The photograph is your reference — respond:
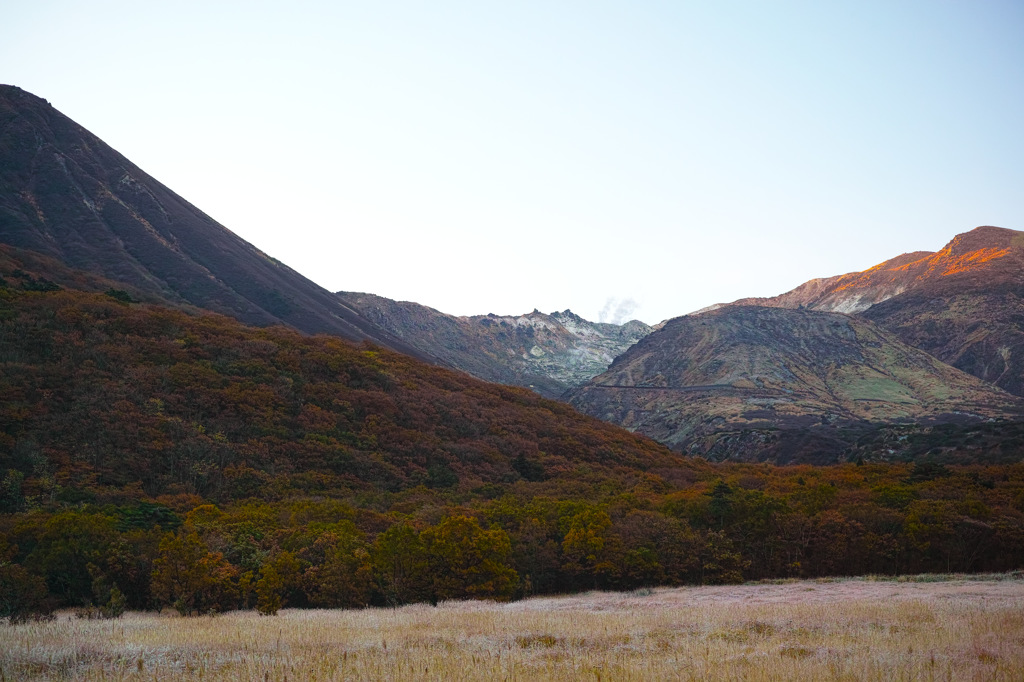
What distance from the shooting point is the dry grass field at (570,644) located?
12352 millimetres

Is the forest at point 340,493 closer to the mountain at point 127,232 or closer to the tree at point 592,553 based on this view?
the tree at point 592,553

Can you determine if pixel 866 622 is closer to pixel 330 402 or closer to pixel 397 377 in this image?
pixel 330 402

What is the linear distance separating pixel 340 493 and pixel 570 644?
4241 centimetres

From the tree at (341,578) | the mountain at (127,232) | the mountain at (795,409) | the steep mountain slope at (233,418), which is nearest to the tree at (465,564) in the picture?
the tree at (341,578)

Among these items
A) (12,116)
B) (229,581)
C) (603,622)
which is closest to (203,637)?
(603,622)

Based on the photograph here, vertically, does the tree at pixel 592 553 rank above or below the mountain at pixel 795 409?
below

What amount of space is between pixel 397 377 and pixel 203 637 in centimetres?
7338

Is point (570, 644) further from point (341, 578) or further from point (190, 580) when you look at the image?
point (190, 580)

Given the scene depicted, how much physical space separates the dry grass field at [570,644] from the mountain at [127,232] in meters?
108

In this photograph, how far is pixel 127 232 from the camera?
462ft

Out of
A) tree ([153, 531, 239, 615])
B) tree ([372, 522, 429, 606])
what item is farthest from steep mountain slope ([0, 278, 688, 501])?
tree ([372, 522, 429, 606])

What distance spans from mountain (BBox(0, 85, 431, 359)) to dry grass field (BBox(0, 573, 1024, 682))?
108 meters

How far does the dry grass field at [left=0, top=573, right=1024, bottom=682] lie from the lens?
12.4m

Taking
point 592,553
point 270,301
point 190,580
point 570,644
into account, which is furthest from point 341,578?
point 270,301
